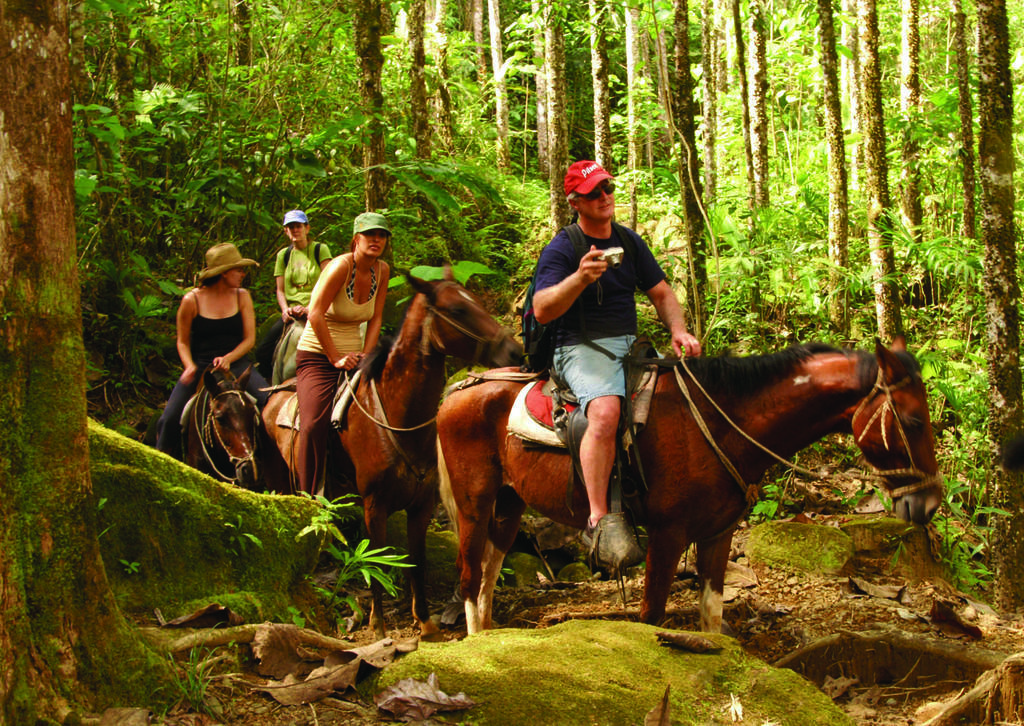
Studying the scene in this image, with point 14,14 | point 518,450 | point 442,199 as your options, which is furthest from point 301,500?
point 442,199

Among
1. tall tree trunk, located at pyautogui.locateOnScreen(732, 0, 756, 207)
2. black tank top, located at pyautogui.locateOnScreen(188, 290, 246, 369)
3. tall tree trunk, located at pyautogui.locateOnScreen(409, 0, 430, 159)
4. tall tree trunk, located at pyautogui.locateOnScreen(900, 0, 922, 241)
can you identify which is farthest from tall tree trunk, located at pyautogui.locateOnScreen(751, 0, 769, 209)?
black tank top, located at pyautogui.locateOnScreen(188, 290, 246, 369)

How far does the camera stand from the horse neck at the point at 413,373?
6844mm

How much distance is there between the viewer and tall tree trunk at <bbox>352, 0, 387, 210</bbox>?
918 centimetres

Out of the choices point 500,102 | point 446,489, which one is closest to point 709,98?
point 500,102

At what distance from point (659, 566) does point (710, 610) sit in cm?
55

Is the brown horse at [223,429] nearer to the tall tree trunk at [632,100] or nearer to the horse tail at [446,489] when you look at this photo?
the horse tail at [446,489]

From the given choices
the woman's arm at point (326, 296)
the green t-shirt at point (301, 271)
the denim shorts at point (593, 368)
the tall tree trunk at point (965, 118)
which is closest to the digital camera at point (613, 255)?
the denim shorts at point (593, 368)

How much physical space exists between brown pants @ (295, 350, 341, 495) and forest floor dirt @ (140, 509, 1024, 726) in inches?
54.9

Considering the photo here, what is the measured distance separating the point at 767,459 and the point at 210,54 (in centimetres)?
1042

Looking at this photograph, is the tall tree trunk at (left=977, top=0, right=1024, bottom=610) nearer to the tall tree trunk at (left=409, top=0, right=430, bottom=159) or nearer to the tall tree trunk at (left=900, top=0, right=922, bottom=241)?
the tall tree trunk at (left=900, top=0, right=922, bottom=241)

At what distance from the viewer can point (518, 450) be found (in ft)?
19.4

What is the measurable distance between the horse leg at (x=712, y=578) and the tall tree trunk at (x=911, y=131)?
791 centimetres

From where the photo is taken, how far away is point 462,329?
6531mm

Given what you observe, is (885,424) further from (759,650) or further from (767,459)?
(759,650)
